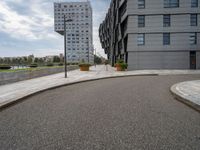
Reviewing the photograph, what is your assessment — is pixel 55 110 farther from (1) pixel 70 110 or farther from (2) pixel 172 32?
(2) pixel 172 32

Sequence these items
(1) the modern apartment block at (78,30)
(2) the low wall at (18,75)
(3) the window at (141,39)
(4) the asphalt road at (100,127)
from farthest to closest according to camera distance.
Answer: (1) the modern apartment block at (78,30)
(3) the window at (141,39)
(2) the low wall at (18,75)
(4) the asphalt road at (100,127)

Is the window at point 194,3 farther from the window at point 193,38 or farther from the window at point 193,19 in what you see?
the window at point 193,38

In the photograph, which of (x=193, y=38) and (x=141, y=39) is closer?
(x=193, y=38)

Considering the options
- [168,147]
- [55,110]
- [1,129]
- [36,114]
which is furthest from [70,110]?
[168,147]

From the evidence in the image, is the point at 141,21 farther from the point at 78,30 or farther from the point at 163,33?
the point at 78,30

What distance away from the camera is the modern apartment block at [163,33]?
A: 28391mm

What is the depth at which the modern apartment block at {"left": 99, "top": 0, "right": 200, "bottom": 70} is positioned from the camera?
1118 inches

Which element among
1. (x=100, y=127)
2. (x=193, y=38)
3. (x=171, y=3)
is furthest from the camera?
(x=193, y=38)

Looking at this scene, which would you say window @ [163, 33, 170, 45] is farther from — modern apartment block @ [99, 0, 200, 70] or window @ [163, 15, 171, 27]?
window @ [163, 15, 171, 27]

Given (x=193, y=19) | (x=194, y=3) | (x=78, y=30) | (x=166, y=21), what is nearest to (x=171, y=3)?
(x=166, y=21)

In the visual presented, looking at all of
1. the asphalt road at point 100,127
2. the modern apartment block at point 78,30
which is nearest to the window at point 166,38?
the asphalt road at point 100,127

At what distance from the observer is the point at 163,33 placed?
28.7 meters

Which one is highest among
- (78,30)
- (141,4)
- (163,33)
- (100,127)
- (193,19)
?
(78,30)

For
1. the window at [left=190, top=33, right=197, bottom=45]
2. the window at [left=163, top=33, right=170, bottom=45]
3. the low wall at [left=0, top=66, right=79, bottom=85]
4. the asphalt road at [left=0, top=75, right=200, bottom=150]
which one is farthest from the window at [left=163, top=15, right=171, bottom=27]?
the asphalt road at [left=0, top=75, right=200, bottom=150]
